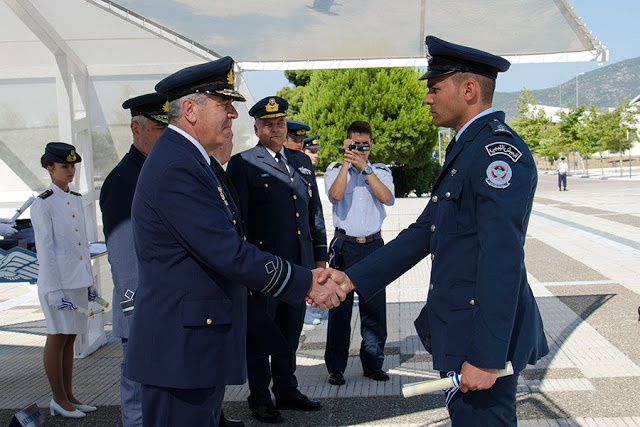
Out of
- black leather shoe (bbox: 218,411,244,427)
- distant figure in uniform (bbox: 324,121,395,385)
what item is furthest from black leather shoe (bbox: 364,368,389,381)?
black leather shoe (bbox: 218,411,244,427)

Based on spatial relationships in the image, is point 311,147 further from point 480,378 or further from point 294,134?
point 480,378

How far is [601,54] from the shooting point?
6.58m

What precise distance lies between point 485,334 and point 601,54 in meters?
4.86

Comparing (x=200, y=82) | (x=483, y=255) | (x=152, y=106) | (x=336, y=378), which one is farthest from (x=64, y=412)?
(x=483, y=255)

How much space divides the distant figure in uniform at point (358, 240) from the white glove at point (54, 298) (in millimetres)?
2059

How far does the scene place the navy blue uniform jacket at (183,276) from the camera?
268 cm

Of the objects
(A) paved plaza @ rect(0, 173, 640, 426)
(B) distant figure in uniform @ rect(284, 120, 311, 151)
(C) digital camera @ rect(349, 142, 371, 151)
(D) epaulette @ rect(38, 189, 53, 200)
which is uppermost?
(B) distant figure in uniform @ rect(284, 120, 311, 151)

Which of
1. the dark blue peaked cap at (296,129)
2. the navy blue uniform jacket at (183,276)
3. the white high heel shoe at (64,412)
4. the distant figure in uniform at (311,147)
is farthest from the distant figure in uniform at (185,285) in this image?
the distant figure in uniform at (311,147)

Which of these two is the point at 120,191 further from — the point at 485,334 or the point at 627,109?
the point at 627,109

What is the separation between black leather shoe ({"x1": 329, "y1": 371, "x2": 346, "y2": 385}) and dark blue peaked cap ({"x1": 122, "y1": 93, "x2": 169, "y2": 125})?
267 cm

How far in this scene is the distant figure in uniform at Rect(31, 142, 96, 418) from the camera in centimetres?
511

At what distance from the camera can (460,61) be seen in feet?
9.41

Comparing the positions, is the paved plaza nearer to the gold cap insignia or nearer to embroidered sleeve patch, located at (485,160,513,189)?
the gold cap insignia

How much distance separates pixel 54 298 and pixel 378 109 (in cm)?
2777
